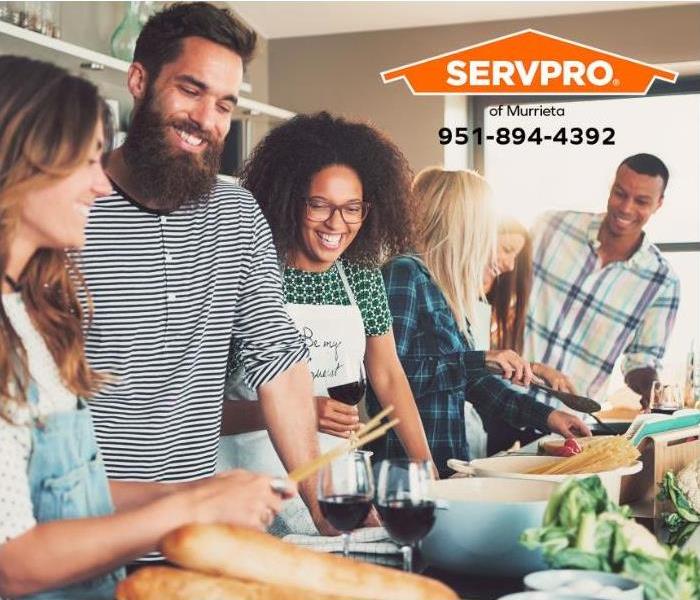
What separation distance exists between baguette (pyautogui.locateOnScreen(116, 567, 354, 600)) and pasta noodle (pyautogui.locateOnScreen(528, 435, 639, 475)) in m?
0.75

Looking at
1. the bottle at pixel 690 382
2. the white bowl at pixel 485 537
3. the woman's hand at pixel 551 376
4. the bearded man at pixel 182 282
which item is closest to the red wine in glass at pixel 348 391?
the bearded man at pixel 182 282

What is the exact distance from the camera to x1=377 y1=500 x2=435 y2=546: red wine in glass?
1266 mm

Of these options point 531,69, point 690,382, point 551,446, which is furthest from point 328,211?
point 531,69

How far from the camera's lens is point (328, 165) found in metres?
2.56

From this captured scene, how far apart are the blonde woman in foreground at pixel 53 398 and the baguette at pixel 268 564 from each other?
0.10m

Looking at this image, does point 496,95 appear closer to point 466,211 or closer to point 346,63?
point 346,63

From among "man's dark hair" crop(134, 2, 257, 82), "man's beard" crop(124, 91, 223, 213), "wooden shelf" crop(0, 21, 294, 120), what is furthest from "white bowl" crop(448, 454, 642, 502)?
"wooden shelf" crop(0, 21, 294, 120)

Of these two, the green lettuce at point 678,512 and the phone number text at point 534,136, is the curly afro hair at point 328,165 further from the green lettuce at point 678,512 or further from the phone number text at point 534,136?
the phone number text at point 534,136

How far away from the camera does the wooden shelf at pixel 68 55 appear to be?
3.18 m

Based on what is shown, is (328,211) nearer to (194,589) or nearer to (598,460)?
(598,460)

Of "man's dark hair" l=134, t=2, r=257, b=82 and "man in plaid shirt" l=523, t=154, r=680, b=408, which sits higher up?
"man's dark hair" l=134, t=2, r=257, b=82

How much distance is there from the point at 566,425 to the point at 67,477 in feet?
5.70

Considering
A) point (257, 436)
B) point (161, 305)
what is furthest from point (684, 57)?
point (161, 305)

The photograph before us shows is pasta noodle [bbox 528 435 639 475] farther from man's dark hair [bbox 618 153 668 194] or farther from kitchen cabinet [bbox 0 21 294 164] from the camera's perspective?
man's dark hair [bbox 618 153 668 194]
